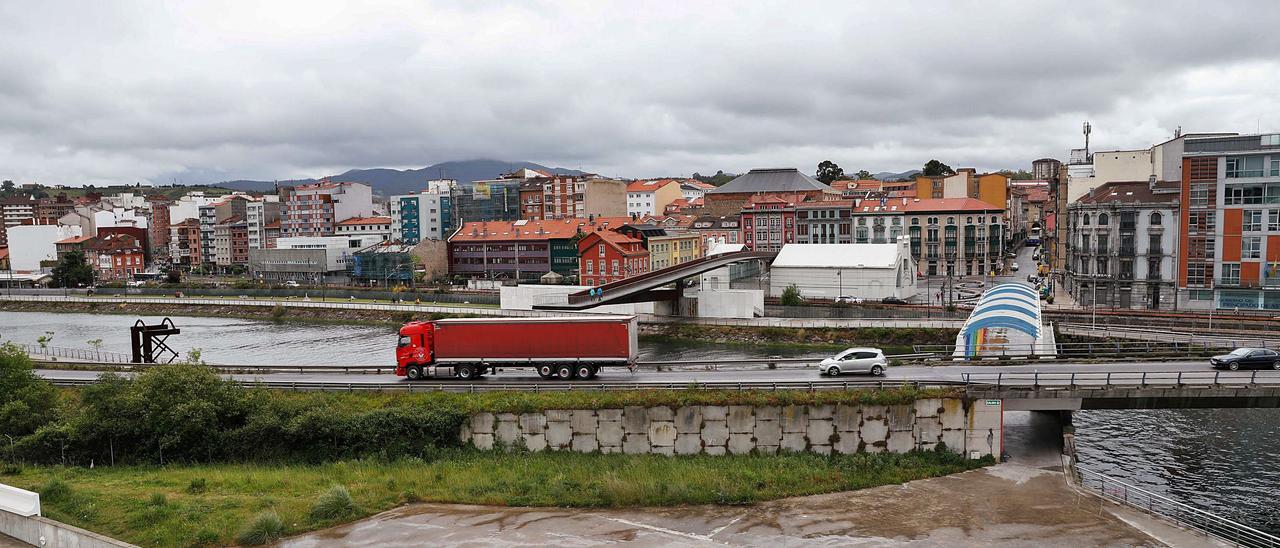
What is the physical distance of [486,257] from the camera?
359 ft

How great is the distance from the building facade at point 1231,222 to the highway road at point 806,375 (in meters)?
31.9

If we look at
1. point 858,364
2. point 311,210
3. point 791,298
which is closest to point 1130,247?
point 791,298

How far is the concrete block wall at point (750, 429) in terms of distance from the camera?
27.4 metres

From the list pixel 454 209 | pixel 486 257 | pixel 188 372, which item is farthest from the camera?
pixel 454 209

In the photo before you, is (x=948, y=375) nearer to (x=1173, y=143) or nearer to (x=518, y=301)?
(x=518, y=301)

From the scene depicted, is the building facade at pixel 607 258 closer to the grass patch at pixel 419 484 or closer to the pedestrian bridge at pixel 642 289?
the pedestrian bridge at pixel 642 289

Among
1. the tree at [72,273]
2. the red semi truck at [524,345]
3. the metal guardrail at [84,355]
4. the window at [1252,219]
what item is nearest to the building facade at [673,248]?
the window at [1252,219]

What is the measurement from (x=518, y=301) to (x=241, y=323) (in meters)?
32.1

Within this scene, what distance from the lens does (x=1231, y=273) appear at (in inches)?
2312

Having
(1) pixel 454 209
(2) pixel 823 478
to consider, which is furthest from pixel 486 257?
(2) pixel 823 478

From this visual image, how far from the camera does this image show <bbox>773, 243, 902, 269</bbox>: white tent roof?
7375 centimetres

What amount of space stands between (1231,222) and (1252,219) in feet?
4.01

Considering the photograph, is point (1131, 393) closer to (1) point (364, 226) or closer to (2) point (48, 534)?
(2) point (48, 534)

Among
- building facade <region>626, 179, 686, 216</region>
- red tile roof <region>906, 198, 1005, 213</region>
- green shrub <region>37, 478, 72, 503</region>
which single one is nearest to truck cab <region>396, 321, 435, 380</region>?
green shrub <region>37, 478, 72, 503</region>
